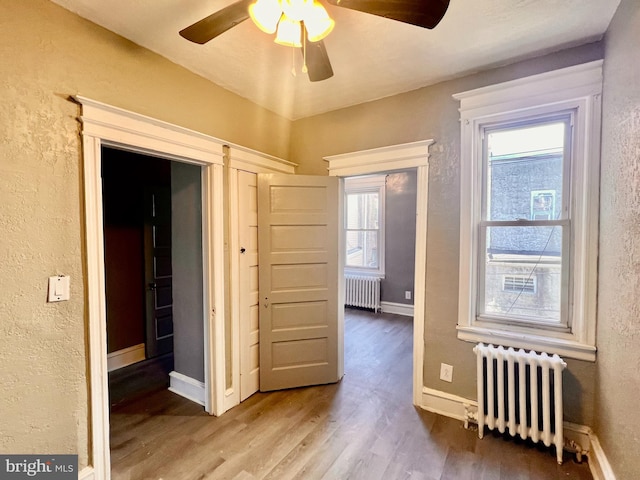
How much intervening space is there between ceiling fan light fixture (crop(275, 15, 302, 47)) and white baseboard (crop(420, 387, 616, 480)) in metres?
2.66

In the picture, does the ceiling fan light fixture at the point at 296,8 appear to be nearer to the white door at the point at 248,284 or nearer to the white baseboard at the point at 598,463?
the white door at the point at 248,284

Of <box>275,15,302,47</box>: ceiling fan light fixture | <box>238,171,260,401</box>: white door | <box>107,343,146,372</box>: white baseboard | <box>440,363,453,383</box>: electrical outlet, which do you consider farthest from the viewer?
<box>107,343,146,372</box>: white baseboard

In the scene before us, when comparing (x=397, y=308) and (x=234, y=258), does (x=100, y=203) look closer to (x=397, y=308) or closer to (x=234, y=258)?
(x=234, y=258)

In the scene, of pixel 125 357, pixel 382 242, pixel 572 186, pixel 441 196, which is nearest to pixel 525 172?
pixel 572 186

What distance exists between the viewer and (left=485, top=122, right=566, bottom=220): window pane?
2.02 metres

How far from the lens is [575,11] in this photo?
1.56 meters

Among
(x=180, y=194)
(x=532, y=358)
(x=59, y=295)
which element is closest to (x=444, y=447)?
(x=532, y=358)

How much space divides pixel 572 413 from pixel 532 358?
1.57ft

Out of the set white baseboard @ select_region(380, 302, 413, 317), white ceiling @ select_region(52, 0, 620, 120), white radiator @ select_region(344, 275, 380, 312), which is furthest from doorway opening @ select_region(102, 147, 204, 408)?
white baseboard @ select_region(380, 302, 413, 317)

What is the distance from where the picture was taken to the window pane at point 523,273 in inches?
80.2

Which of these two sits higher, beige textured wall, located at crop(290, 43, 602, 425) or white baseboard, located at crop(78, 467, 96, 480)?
beige textured wall, located at crop(290, 43, 602, 425)

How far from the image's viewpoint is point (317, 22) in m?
1.24

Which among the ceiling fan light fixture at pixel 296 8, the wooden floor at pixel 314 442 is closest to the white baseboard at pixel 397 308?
the wooden floor at pixel 314 442

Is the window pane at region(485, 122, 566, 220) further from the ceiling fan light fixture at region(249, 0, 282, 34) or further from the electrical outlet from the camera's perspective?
the ceiling fan light fixture at region(249, 0, 282, 34)
